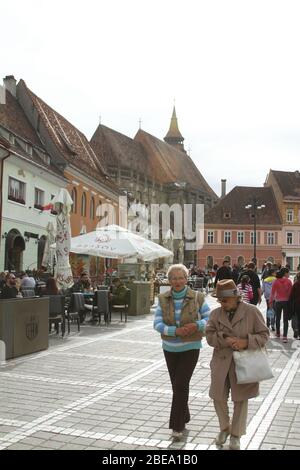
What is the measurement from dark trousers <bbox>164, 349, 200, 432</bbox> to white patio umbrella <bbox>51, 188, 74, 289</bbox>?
39.2ft

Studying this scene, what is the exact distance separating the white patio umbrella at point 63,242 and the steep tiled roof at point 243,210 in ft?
186

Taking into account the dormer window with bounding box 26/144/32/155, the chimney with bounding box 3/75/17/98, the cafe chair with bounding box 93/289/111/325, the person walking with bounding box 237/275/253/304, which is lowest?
the cafe chair with bounding box 93/289/111/325

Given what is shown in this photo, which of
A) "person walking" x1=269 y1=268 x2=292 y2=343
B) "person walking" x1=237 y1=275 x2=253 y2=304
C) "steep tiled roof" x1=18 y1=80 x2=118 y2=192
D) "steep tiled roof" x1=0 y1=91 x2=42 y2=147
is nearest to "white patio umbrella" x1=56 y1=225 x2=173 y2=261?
"person walking" x1=237 y1=275 x2=253 y2=304

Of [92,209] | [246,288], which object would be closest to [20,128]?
[92,209]

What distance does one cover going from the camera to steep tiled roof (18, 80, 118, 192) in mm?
37219

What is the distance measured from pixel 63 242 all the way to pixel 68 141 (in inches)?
954

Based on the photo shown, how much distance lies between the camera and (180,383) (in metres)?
5.94

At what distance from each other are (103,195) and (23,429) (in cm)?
4031

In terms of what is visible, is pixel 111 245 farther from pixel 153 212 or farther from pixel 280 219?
pixel 153 212

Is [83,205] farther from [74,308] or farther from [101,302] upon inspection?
[74,308]

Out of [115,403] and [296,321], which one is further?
[296,321]

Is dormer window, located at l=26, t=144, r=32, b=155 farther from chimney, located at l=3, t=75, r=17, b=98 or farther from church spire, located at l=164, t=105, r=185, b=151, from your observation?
church spire, located at l=164, t=105, r=185, b=151

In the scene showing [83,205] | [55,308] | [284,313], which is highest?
[83,205]

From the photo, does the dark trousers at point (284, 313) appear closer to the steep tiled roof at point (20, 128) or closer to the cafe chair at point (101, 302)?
the cafe chair at point (101, 302)
